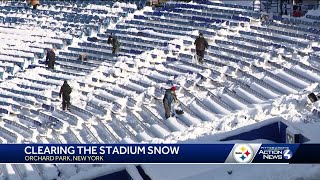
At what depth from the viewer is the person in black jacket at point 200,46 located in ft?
87.2

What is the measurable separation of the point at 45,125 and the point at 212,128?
508cm

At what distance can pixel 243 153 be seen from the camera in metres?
15.8

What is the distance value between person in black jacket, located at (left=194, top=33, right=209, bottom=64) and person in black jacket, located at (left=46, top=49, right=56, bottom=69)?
5.07 meters

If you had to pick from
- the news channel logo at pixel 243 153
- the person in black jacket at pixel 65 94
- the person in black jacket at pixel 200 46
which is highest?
the person in black jacket at pixel 200 46

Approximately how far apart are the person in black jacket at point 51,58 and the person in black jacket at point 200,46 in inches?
199

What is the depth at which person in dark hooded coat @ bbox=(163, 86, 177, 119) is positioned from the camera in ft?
73.7

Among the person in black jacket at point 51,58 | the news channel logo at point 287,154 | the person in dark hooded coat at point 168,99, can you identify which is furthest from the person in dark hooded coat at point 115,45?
the news channel logo at point 287,154

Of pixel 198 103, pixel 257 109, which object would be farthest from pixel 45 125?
pixel 257 109

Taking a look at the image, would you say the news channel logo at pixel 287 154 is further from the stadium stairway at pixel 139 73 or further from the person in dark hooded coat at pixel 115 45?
the person in dark hooded coat at pixel 115 45

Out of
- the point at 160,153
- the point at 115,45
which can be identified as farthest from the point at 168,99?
the point at 115,45

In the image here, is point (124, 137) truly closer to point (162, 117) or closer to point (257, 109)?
point (162, 117)

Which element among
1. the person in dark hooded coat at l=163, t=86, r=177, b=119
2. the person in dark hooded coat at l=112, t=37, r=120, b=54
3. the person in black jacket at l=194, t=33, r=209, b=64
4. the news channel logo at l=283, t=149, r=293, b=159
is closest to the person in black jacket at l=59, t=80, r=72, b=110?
the person in dark hooded coat at l=163, t=86, r=177, b=119

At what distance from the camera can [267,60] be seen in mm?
25766

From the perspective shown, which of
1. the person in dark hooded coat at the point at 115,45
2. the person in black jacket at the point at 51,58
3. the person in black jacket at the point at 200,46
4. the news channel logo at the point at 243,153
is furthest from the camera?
the person in dark hooded coat at the point at 115,45
